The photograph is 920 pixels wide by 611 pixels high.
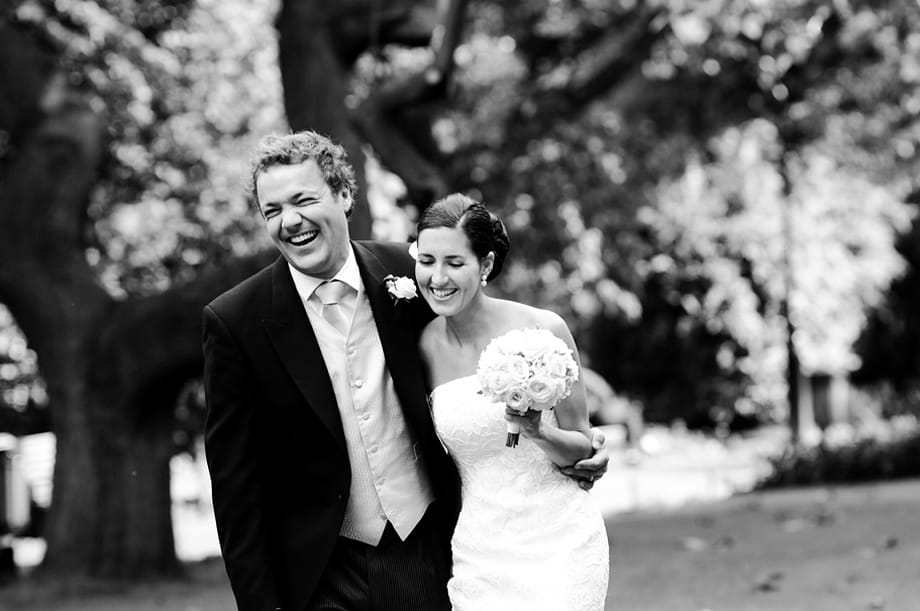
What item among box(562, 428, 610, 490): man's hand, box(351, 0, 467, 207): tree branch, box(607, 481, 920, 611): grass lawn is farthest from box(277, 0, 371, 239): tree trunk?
box(562, 428, 610, 490): man's hand

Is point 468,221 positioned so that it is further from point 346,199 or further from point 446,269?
point 346,199

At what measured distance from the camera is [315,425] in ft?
13.7

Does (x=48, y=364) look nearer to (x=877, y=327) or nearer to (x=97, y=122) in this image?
(x=97, y=122)

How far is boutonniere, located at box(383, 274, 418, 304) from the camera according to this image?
4309mm

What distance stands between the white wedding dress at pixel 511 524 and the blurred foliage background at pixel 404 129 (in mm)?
6668

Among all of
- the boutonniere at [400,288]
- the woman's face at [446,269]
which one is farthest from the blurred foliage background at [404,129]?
the woman's face at [446,269]

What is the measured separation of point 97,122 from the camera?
13773 mm

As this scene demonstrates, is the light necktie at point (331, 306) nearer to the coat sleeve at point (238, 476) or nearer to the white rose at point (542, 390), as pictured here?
the coat sleeve at point (238, 476)

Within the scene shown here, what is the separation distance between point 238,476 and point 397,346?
667 mm

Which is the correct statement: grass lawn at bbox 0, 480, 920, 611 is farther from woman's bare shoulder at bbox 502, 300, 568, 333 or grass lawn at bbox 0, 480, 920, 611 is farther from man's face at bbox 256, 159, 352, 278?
man's face at bbox 256, 159, 352, 278

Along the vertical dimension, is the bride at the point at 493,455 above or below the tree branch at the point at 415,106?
below

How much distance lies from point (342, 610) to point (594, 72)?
994 cm

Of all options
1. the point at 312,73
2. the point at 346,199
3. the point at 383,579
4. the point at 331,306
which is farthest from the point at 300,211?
the point at 312,73

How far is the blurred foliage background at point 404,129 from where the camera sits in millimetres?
12609
